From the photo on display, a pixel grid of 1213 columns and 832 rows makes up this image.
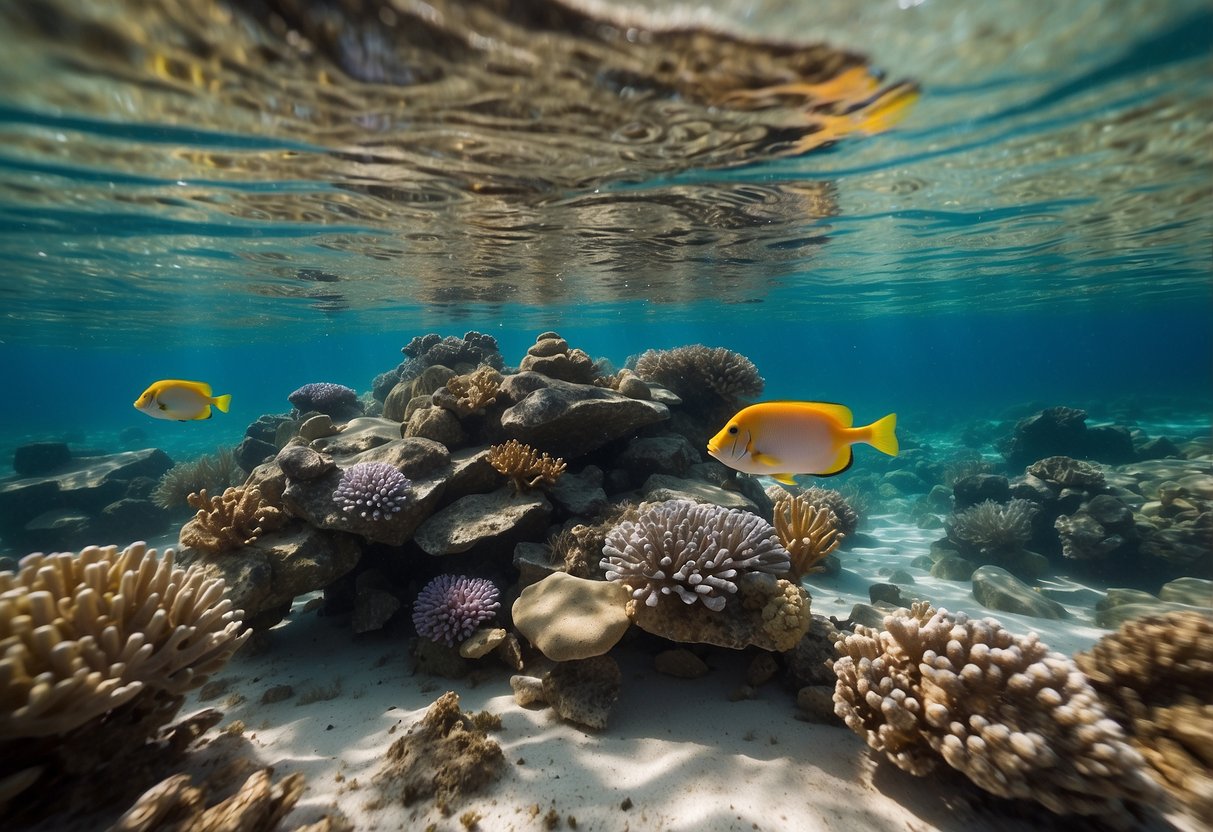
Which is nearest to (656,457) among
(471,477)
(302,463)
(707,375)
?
(707,375)

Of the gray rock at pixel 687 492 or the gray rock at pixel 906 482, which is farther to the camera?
the gray rock at pixel 906 482

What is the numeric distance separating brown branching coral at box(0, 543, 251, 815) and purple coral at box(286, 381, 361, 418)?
7659 mm

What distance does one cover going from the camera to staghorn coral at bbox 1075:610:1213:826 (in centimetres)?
265

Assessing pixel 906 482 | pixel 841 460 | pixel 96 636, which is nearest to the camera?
pixel 96 636

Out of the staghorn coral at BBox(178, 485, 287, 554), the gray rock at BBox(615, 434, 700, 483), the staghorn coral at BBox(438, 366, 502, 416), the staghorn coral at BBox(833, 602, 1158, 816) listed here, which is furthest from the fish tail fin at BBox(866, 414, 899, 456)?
the staghorn coral at BBox(178, 485, 287, 554)

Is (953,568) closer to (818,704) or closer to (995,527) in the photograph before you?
(995,527)

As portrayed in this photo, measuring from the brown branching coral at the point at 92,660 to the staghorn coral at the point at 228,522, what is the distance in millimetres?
1923

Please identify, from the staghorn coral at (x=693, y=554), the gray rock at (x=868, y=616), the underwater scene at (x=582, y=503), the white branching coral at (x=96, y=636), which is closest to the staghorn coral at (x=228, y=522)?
the underwater scene at (x=582, y=503)

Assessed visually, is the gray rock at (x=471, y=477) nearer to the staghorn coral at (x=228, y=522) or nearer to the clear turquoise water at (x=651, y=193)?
the staghorn coral at (x=228, y=522)

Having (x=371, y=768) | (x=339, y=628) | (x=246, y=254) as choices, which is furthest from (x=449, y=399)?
(x=246, y=254)

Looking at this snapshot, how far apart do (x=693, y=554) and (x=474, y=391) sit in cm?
417

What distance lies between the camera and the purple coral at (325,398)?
34.1 feet

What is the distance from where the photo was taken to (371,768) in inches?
132

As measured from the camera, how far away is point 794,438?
10.4 ft
